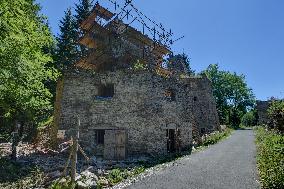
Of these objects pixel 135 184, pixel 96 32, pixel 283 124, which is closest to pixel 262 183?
pixel 135 184

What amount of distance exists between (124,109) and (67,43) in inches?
960

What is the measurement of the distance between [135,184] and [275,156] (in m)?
8.96

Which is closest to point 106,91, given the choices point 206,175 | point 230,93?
point 206,175

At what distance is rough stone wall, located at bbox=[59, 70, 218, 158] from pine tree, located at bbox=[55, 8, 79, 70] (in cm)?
1821

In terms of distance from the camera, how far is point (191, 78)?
4247 cm

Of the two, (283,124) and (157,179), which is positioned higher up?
(283,124)

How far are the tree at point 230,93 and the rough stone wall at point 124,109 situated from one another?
2180 inches

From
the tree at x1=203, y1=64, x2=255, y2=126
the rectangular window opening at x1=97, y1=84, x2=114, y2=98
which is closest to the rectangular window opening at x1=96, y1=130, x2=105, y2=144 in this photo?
the rectangular window opening at x1=97, y1=84, x2=114, y2=98

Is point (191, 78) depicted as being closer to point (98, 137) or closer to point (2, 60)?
point (98, 137)

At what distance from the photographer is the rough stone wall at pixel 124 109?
71.5ft

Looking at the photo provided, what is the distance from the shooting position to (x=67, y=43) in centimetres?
4291

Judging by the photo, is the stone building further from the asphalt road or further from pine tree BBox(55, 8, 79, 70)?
pine tree BBox(55, 8, 79, 70)

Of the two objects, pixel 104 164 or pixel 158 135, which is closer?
pixel 104 164

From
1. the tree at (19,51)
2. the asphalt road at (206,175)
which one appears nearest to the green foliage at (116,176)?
the asphalt road at (206,175)
